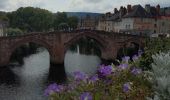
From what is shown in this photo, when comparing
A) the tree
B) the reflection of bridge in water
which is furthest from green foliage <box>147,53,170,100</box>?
the tree

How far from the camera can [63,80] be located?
4356cm

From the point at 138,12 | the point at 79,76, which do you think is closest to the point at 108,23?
the point at 138,12

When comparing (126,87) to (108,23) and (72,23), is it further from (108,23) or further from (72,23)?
(72,23)

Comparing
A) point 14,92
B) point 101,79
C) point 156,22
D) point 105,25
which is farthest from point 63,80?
point 105,25

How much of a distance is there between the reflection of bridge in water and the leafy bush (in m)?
49.6

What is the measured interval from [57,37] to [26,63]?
6.15 metres

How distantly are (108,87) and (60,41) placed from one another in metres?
55.1

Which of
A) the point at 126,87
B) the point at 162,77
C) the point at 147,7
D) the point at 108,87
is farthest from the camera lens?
the point at 147,7

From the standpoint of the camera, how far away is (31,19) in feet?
461

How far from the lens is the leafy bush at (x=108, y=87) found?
5598mm

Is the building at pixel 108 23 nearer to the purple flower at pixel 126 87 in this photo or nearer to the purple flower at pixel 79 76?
the purple flower at pixel 79 76

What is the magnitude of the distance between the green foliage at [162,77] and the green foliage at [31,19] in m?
124

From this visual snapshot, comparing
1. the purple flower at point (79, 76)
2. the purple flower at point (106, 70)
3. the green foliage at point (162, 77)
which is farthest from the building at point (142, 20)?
the green foliage at point (162, 77)

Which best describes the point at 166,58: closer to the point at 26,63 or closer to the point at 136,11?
the point at 26,63
